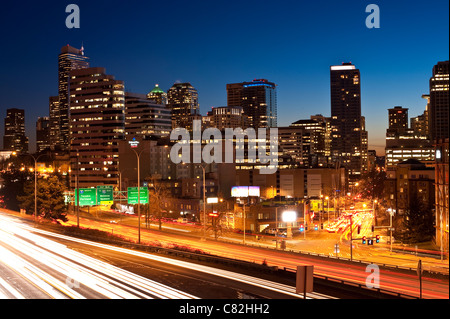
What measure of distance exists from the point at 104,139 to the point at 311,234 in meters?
89.7

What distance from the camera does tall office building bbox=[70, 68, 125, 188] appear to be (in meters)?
138

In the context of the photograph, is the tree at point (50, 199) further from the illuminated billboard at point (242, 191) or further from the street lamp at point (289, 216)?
the illuminated billboard at point (242, 191)

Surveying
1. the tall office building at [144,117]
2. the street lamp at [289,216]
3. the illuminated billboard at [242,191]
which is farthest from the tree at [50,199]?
the tall office building at [144,117]

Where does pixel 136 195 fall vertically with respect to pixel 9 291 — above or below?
above

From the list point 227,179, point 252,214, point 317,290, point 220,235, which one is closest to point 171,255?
point 317,290

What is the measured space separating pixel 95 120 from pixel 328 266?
119506 millimetres

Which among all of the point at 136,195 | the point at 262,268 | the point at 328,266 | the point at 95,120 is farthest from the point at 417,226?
the point at 95,120

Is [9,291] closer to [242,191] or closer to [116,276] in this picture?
[116,276]

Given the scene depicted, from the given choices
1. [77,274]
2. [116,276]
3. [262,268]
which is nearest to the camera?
[116,276]

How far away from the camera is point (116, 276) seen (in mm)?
22938

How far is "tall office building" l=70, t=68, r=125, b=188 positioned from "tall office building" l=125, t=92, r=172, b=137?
3859cm

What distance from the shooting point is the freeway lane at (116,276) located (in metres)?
19.7

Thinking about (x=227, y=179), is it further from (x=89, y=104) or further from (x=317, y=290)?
(x=317, y=290)
